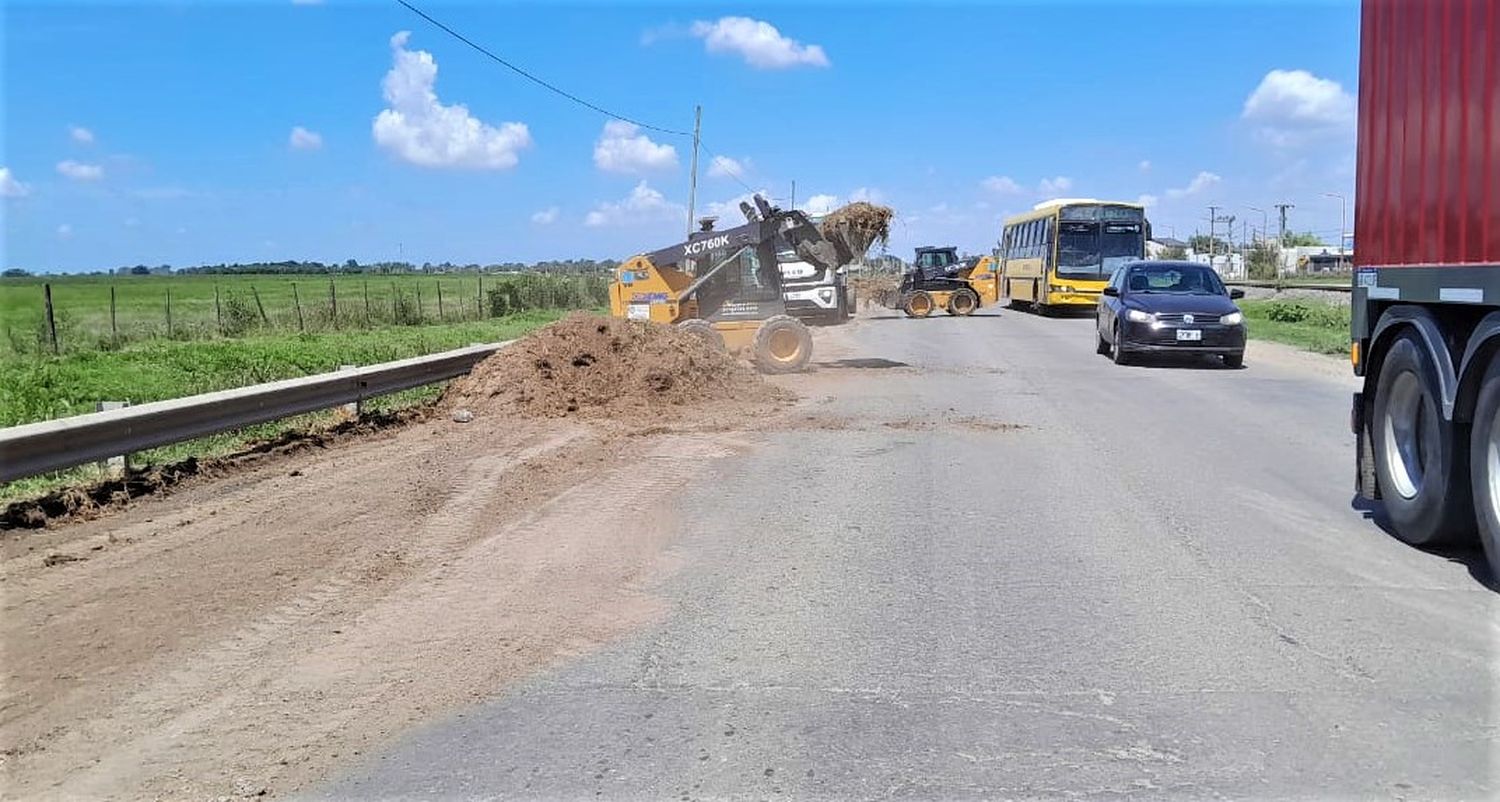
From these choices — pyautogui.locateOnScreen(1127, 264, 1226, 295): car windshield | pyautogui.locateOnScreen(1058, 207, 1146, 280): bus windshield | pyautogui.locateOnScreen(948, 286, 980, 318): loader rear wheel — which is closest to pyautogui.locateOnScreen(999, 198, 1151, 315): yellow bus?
pyautogui.locateOnScreen(1058, 207, 1146, 280): bus windshield

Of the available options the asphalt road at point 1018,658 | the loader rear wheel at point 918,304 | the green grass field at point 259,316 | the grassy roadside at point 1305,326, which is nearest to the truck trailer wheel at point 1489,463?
the asphalt road at point 1018,658

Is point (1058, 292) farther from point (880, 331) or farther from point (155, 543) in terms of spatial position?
point (155, 543)

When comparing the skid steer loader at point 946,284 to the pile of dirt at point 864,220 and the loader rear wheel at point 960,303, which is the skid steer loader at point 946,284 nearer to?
the loader rear wheel at point 960,303

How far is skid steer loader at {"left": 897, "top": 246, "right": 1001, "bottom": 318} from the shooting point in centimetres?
3956

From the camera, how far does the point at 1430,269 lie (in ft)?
21.9

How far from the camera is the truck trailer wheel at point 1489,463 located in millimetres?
5945

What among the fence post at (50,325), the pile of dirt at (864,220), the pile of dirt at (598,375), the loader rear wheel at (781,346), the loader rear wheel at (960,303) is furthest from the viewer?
the loader rear wheel at (960,303)

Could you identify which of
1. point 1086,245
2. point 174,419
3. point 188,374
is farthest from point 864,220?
point 174,419

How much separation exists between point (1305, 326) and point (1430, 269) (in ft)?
88.0

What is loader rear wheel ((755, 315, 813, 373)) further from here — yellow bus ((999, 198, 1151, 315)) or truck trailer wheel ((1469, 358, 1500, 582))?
yellow bus ((999, 198, 1151, 315))

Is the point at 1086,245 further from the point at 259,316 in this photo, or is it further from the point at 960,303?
the point at 259,316

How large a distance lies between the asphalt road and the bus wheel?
21 centimetres

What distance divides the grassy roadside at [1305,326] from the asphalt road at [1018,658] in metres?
16.3

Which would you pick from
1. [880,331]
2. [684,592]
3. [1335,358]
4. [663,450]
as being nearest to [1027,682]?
[684,592]
